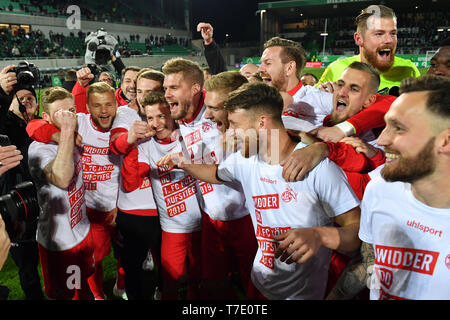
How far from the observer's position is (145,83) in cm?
303

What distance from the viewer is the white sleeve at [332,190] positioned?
1646mm

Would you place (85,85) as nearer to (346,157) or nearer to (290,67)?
(290,67)

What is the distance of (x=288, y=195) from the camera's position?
5.83 feet

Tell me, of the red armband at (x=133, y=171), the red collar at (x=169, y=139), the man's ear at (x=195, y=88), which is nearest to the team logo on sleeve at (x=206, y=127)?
the red collar at (x=169, y=139)

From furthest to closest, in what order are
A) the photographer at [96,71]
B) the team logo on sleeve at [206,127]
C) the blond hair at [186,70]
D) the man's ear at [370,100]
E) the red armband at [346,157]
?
the photographer at [96,71] → the blond hair at [186,70] → the team logo on sleeve at [206,127] → the man's ear at [370,100] → the red armband at [346,157]

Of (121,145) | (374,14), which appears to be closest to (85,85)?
(121,145)

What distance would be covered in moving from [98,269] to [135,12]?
126 ft

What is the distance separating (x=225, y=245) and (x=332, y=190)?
1161 mm

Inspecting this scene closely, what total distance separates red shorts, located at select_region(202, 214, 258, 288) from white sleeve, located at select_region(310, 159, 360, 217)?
3.02ft

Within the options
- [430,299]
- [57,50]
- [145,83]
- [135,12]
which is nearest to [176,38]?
[135,12]

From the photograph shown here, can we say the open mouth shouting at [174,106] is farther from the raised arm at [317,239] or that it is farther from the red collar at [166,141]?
the raised arm at [317,239]

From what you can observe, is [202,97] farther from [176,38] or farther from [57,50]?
[176,38]

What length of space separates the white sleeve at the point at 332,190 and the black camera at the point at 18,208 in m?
1.56
